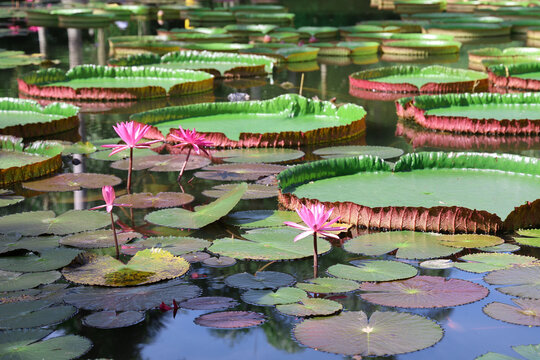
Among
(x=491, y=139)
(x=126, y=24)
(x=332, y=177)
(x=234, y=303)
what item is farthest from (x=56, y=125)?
(x=126, y=24)

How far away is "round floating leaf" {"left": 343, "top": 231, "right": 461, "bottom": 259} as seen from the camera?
10.9ft

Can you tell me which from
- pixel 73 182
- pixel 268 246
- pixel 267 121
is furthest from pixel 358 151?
pixel 268 246

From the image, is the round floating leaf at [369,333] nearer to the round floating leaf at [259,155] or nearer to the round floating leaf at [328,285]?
the round floating leaf at [328,285]

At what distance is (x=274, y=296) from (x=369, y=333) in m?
0.42

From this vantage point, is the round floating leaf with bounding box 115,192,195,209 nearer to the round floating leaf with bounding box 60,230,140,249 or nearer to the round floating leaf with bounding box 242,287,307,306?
the round floating leaf with bounding box 60,230,140,249

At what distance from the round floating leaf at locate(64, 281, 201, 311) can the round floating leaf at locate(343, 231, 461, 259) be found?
785 mm

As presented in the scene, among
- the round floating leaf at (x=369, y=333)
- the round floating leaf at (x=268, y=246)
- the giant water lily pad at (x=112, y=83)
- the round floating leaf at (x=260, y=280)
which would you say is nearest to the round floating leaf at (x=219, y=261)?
the round floating leaf at (x=268, y=246)

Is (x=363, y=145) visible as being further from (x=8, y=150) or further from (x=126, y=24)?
(x=126, y=24)

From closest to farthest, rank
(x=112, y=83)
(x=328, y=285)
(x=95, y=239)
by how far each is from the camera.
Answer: (x=328, y=285)
(x=95, y=239)
(x=112, y=83)

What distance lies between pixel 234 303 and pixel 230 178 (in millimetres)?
1854

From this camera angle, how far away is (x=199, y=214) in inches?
147

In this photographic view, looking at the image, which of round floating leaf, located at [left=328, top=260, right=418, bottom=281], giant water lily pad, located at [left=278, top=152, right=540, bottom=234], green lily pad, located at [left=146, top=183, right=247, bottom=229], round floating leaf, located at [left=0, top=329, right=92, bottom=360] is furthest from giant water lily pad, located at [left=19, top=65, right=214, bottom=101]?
round floating leaf, located at [left=0, top=329, right=92, bottom=360]

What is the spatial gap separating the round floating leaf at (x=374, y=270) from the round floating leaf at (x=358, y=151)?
2.11m

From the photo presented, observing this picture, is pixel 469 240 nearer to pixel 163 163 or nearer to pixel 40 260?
pixel 40 260
